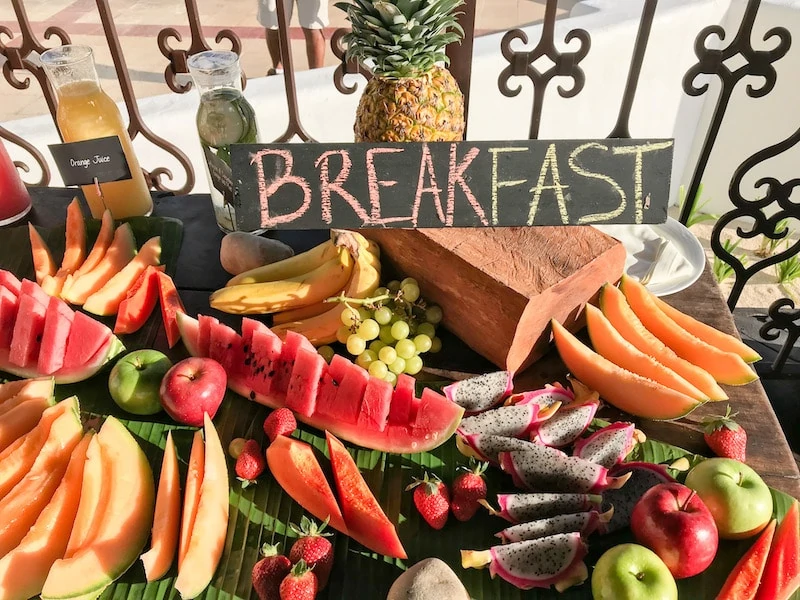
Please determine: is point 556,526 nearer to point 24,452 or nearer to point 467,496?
point 467,496

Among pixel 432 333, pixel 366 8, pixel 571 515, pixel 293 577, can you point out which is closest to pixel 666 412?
pixel 571 515

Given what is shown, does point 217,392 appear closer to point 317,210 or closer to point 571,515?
point 317,210

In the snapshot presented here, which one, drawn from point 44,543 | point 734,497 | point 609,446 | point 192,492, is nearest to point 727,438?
point 734,497

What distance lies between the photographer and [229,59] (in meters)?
1.75

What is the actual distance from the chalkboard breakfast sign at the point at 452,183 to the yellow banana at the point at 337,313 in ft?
0.56

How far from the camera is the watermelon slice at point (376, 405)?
53.7 inches

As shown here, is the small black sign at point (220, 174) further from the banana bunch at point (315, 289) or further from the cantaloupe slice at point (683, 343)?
the cantaloupe slice at point (683, 343)

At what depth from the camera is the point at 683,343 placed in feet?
4.98

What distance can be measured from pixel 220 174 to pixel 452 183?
2.43 ft

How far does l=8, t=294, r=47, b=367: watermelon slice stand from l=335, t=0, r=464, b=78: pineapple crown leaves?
3.65 ft

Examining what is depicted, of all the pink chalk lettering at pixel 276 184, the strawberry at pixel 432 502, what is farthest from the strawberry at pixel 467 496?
the pink chalk lettering at pixel 276 184

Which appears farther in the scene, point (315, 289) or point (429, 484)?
point (315, 289)

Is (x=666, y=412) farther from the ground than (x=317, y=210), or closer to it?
closer to it

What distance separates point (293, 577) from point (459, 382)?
0.61 m
